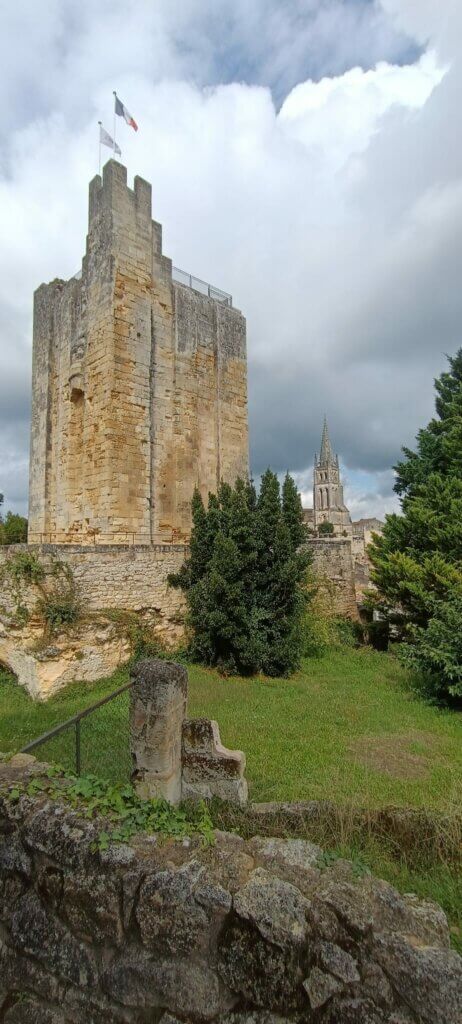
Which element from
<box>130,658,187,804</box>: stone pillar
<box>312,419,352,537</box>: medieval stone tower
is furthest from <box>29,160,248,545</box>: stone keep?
<box>312,419,352,537</box>: medieval stone tower

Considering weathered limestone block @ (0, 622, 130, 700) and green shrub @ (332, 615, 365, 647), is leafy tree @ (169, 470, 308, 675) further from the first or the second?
green shrub @ (332, 615, 365, 647)

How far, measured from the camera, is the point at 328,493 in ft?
266

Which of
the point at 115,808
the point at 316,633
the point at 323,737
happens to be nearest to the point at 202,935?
the point at 115,808

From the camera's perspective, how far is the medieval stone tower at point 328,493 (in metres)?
78.9

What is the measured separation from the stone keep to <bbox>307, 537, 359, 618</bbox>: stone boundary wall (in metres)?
3.80

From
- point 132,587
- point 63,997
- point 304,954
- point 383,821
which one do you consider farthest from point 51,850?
point 132,587

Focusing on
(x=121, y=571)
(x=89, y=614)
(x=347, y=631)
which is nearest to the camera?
(x=89, y=614)

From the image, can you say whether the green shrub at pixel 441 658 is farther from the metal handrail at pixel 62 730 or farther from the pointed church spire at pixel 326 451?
the pointed church spire at pixel 326 451

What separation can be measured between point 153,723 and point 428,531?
10656 millimetres

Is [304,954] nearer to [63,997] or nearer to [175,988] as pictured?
[175,988]

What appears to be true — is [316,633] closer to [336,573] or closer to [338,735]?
[336,573]

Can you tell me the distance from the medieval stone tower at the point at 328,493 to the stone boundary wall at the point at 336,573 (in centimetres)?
6215

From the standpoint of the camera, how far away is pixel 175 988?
82.7 inches

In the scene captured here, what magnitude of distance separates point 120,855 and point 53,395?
15.1 metres
